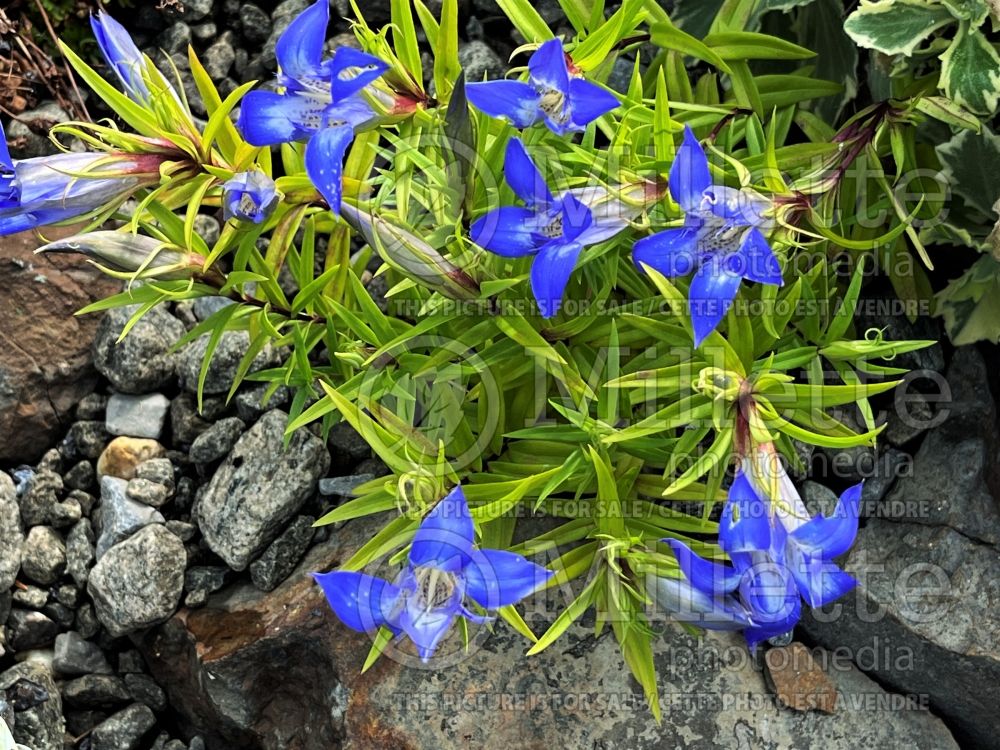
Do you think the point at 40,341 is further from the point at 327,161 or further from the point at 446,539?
the point at 446,539

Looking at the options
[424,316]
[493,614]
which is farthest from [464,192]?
[493,614]

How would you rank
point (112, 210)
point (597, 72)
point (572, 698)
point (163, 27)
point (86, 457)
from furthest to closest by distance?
point (163, 27), point (86, 457), point (572, 698), point (597, 72), point (112, 210)

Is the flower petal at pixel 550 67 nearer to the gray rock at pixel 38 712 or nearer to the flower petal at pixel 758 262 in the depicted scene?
the flower petal at pixel 758 262

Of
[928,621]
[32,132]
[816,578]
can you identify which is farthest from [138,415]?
[928,621]

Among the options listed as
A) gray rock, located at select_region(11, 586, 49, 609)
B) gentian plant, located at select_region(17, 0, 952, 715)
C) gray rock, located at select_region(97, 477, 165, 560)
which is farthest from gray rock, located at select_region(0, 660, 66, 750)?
gentian plant, located at select_region(17, 0, 952, 715)

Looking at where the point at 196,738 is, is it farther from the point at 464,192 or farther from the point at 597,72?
the point at 597,72

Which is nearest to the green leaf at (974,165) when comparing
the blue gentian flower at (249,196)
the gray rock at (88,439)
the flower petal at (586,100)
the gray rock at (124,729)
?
the flower petal at (586,100)
